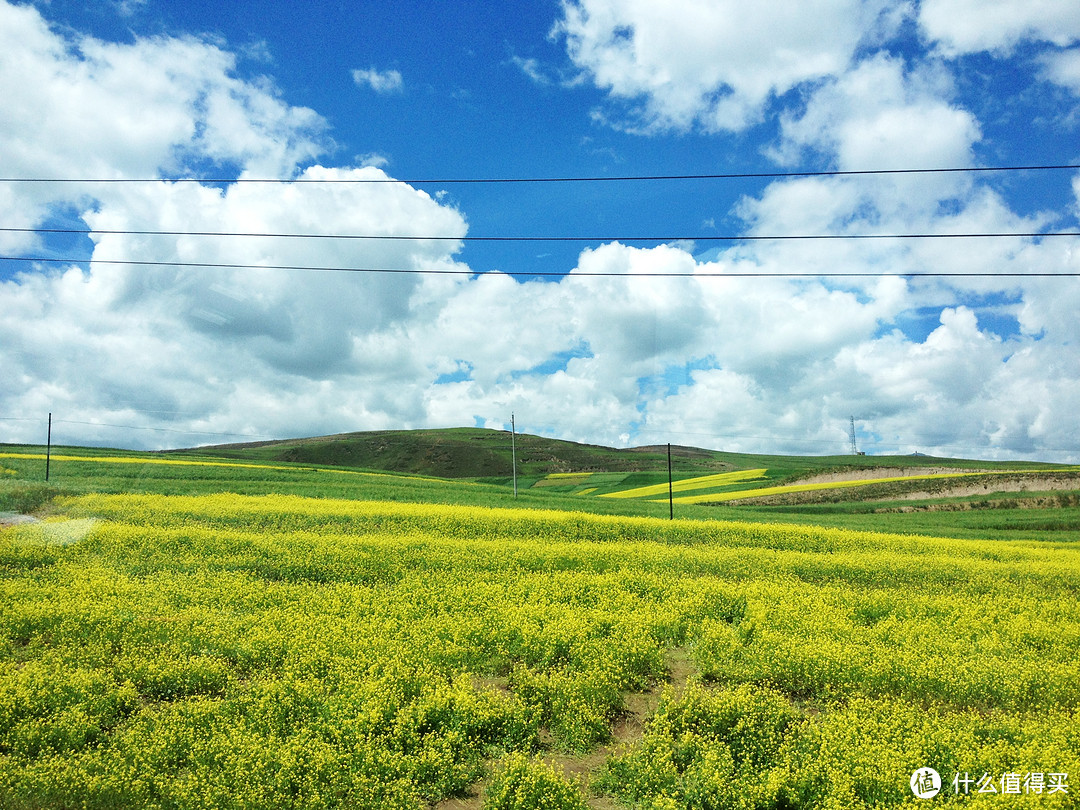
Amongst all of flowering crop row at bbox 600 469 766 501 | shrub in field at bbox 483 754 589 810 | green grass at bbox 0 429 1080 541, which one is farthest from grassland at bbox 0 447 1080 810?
flowering crop row at bbox 600 469 766 501

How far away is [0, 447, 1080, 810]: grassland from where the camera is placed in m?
A: 7.62

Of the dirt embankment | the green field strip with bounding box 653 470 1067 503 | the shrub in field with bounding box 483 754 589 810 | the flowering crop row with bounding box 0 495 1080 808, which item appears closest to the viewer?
the shrub in field with bounding box 483 754 589 810

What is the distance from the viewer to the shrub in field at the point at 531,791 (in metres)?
7.15

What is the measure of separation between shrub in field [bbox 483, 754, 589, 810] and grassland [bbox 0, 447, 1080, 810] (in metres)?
0.03

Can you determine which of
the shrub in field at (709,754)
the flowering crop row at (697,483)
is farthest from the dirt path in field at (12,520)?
Result: the flowering crop row at (697,483)

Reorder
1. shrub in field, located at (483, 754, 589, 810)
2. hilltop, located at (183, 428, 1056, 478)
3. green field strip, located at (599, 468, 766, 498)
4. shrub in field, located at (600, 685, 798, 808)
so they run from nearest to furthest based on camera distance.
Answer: shrub in field, located at (483, 754, 589, 810) < shrub in field, located at (600, 685, 798, 808) < green field strip, located at (599, 468, 766, 498) < hilltop, located at (183, 428, 1056, 478)

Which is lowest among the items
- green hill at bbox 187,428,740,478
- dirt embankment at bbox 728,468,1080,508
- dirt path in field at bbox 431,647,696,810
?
dirt path in field at bbox 431,647,696,810

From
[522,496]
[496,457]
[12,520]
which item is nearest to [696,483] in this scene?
[522,496]

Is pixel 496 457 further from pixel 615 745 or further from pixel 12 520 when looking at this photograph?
pixel 615 745

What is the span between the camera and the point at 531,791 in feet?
23.8

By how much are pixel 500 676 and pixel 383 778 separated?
364 centimetres

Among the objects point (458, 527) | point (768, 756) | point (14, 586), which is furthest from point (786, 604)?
point (14, 586)

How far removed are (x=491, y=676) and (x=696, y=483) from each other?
2486 inches

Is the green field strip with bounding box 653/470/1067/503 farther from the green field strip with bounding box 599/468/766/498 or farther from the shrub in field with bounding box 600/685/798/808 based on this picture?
the shrub in field with bounding box 600/685/798/808
